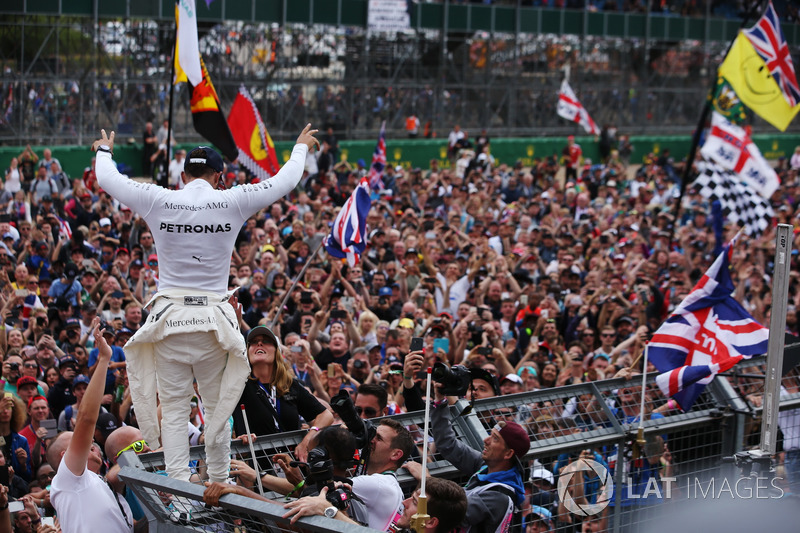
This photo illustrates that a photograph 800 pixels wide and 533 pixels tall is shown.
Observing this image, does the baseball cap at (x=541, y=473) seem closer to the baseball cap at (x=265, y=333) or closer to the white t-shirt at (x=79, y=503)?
the baseball cap at (x=265, y=333)

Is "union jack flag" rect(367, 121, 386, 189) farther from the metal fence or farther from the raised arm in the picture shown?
the raised arm

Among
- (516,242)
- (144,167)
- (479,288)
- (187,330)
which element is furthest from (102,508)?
(144,167)

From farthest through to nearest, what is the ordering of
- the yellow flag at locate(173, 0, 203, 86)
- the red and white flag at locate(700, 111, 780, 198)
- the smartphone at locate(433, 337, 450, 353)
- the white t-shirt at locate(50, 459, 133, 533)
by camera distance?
the red and white flag at locate(700, 111, 780, 198)
the yellow flag at locate(173, 0, 203, 86)
the smartphone at locate(433, 337, 450, 353)
the white t-shirt at locate(50, 459, 133, 533)

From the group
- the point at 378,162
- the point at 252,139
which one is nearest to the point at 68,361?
the point at 252,139

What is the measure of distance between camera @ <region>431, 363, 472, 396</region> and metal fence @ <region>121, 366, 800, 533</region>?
373 mm

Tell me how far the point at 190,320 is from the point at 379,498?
3.85ft

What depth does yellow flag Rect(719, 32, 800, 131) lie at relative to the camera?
17062mm

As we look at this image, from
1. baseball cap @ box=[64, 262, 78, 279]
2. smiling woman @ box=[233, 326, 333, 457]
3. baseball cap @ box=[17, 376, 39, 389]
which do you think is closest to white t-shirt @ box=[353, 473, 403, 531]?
smiling woman @ box=[233, 326, 333, 457]

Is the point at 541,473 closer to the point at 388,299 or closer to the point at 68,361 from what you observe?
the point at 68,361

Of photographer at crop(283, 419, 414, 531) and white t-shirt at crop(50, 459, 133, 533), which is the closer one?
photographer at crop(283, 419, 414, 531)

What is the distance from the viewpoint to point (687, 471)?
6.95 m

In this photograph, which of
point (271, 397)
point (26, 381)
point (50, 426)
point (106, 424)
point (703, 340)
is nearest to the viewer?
point (271, 397)

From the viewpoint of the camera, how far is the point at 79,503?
4715mm

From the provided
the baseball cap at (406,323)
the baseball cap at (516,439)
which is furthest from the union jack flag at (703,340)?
the baseball cap at (406,323)
